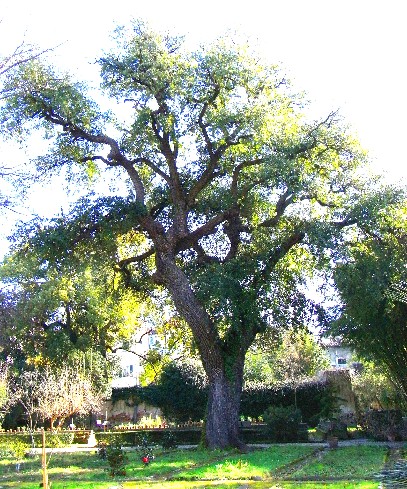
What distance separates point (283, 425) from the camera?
21984 mm

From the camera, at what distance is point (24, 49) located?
816cm

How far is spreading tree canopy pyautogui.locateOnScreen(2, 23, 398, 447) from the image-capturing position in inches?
691

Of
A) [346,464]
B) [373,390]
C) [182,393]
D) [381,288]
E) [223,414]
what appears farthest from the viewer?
[182,393]

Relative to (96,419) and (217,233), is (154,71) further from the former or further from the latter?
(96,419)

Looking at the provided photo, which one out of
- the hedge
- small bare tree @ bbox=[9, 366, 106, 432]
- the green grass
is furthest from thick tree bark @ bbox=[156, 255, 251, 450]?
the hedge

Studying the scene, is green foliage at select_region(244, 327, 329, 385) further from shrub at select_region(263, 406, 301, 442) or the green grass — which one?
the green grass

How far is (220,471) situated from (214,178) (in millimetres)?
10675

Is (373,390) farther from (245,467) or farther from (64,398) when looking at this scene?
(245,467)

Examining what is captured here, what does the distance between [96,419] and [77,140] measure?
59.6ft

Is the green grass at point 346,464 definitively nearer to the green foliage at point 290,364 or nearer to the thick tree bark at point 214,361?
the thick tree bark at point 214,361

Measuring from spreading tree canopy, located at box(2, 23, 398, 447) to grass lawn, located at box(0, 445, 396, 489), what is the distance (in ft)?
8.63

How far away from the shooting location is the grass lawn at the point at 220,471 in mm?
10641

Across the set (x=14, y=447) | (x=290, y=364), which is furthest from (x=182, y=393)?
(x=290, y=364)

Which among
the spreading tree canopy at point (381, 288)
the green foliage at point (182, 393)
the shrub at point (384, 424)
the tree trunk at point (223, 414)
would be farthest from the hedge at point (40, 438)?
the shrub at point (384, 424)
